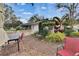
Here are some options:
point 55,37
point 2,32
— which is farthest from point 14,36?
point 55,37

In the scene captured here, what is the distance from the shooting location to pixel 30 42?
3201 millimetres

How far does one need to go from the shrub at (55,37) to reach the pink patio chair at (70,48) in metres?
0.07

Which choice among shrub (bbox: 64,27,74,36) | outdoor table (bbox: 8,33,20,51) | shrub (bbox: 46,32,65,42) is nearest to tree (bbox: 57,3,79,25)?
shrub (bbox: 64,27,74,36)

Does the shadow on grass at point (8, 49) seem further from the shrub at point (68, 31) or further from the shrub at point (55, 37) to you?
the shrub at point (68, 31)

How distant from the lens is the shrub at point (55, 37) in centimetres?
317

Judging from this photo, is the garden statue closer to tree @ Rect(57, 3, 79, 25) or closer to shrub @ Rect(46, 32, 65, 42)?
shrub @ Rect(46, 32, 65, 42)

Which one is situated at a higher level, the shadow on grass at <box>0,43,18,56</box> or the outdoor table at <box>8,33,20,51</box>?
the outdoor table at <box>8,33,20,51</box>

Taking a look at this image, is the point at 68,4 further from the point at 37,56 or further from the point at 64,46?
the point at 37,56

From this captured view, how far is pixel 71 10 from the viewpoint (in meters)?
3.18

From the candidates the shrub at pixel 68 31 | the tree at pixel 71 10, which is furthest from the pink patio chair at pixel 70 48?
the tree at pixel 71 10

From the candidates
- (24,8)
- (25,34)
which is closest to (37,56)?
(25,34)

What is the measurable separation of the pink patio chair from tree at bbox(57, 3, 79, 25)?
24 cm

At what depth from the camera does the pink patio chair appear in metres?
3.14

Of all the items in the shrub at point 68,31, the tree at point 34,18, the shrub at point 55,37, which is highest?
the tree at point 34,18
